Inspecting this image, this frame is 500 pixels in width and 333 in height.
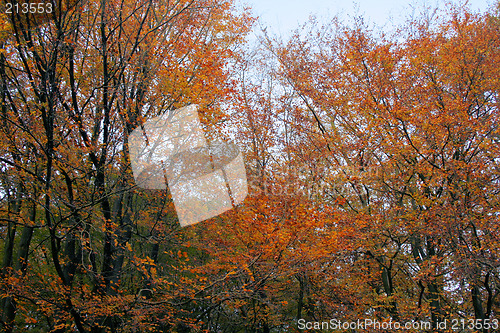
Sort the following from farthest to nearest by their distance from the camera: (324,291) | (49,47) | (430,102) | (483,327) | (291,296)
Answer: (291,296)
(324,291)
(430,102)
(483,327)
(49,47)

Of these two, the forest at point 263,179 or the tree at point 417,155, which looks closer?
the forest at point 263,179

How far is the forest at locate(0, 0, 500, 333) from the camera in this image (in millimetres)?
6074

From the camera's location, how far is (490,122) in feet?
26.3

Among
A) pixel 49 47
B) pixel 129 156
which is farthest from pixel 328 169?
pixel 49 47

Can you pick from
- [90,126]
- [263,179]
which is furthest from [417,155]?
[90,126]

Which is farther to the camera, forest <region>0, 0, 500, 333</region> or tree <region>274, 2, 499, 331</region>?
tree <region>274, 2, 499, 331</region>

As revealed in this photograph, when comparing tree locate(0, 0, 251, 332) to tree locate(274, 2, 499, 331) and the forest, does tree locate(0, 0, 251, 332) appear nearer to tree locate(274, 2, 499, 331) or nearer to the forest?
the forest

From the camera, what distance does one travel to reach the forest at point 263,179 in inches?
239

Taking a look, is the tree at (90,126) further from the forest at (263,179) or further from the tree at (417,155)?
the tree at (417,155)

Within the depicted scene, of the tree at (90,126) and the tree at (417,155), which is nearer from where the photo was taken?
the tree at (90,126)

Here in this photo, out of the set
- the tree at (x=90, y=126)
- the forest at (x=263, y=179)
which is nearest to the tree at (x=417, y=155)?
the forest at (x=263, y=179)

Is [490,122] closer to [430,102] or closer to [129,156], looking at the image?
[430,102]

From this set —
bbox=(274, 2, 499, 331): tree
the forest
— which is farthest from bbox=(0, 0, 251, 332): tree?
bbox=(274, 2, 499, 331): tree

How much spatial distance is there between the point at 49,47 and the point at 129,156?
2.23 metres
